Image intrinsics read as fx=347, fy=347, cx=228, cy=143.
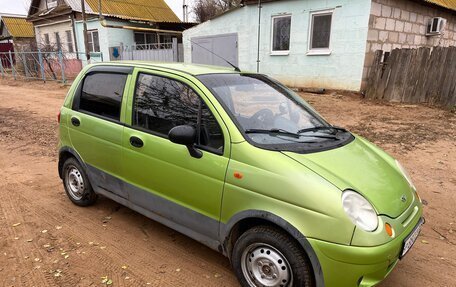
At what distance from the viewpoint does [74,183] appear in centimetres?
424

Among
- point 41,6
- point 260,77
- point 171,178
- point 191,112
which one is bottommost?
point 171,178

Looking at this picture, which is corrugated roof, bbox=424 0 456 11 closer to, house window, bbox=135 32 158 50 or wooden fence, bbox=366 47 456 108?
wooden fence, bbox=366 47 456 108

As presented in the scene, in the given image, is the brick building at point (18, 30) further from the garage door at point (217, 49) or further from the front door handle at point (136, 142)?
A: the front door handle at point (136, 142)

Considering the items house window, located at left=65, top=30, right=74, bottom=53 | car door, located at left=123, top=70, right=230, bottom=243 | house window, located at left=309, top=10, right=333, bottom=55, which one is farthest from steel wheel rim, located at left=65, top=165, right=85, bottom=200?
house window, located at left=65, top=30, right=74, bottom=53

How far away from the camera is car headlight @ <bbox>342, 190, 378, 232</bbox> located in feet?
7.34

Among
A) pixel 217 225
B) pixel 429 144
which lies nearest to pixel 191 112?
pixel 217 225

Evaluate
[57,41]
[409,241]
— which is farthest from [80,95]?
[57,41]

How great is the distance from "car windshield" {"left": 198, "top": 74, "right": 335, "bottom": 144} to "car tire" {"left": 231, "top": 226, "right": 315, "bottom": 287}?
0.73 meters

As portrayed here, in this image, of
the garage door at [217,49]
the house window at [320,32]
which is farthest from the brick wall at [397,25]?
the garage door at [217,49]

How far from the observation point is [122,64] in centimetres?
369

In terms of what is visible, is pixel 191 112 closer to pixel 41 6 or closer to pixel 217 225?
pixel 217 225

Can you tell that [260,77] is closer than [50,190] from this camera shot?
Yes

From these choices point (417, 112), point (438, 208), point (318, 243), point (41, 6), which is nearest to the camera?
point (318, 243)

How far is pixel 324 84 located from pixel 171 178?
10604 mm
